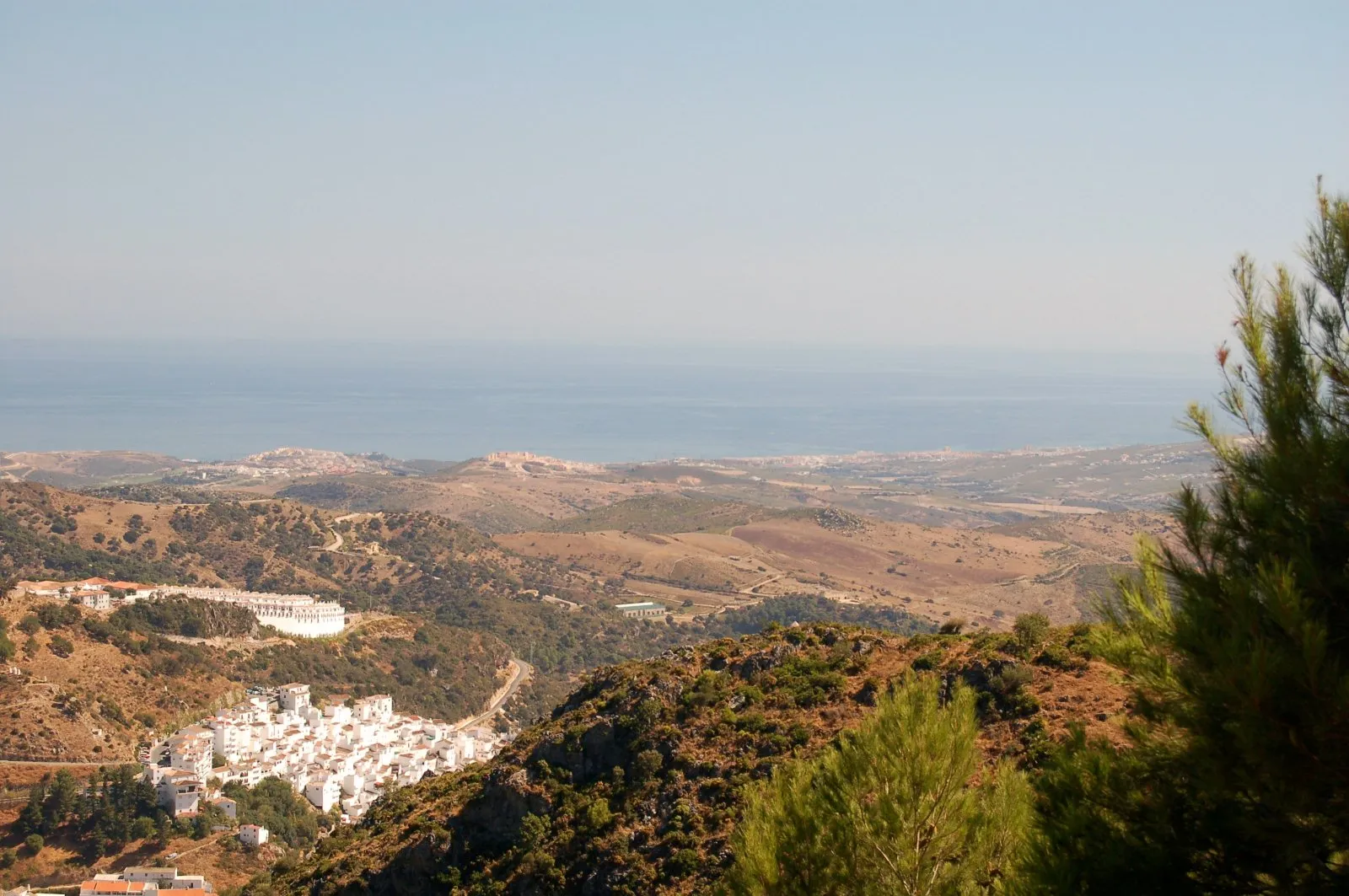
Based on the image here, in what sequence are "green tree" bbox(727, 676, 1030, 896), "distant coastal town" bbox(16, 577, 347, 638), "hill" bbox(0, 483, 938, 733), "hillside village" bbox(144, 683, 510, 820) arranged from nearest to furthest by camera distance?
"green tree" bbox(727, 676, 1030, 896) < "hillside village" bbox(144, 683, 510, 820) < "distant coastal town" bbox(16, 577, 347, 638) < "hill" bbox(0, 483, 938, 733)

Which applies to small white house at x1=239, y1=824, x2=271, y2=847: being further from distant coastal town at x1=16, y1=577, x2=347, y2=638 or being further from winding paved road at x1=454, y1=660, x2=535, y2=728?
distant coastal town at x1=16, y1=577, x2=347, y2=638

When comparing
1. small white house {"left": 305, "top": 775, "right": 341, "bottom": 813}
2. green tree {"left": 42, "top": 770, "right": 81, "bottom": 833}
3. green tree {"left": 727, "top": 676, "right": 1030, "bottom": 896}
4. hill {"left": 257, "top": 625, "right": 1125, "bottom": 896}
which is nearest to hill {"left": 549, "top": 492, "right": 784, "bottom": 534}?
small white house {"left": 305, "top": 775, "right": 341, "bottom": 813}

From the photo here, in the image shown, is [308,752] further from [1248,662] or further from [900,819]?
[1248,662]

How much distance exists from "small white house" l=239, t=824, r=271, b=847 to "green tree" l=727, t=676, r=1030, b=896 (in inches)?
1036

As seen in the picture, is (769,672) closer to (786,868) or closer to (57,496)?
(786,868)

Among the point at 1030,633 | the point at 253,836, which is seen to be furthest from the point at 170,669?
the point at 1030,633

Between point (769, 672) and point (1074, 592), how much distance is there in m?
53.9

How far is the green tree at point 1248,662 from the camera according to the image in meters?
4.75

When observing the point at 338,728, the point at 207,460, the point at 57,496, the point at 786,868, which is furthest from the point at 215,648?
the point at 207,460

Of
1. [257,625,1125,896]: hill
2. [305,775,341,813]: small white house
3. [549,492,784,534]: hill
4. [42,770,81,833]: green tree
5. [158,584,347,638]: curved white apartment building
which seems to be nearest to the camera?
[257,625,1125,896]: hill

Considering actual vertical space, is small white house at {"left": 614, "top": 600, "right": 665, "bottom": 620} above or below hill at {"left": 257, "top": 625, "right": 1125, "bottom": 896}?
below

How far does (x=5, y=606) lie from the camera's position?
38.9 m

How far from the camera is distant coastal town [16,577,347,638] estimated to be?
4538 centimetres

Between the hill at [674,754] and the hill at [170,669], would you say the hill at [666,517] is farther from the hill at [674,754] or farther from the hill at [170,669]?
the hill at [674,754]
